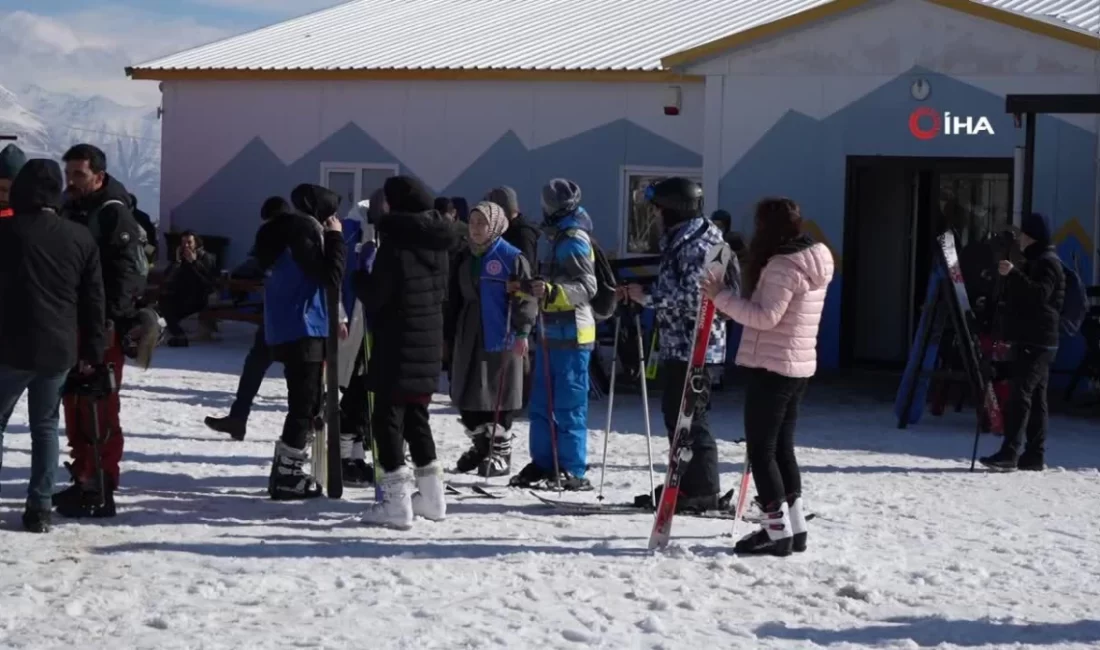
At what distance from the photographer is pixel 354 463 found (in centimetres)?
968

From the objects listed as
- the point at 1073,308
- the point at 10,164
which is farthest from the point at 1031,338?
the point at 10,164

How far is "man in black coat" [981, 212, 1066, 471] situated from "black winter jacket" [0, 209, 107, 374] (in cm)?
615

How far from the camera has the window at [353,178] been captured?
20.5 meters

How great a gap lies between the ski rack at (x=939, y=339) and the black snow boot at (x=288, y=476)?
537cm

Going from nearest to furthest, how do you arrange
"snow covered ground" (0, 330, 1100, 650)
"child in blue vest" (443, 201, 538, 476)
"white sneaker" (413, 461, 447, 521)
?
"snow covered ground" (0, 330, 1100, 650) → "white sneaker" (413, 461, 447, 521) → "child in blue vest" (443, 201, 538, 476)

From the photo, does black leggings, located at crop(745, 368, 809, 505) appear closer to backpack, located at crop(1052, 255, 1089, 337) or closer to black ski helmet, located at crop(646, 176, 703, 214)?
black ski helmet, located at crop(646, 176, 703, 214)

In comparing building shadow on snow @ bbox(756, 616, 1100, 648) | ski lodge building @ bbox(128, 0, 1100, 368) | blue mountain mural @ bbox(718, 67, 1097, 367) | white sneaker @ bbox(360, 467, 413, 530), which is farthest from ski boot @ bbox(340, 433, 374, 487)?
blue mountain mural @ bbox(718, 67, 1097, 367)

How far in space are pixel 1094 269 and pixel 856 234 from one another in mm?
2740

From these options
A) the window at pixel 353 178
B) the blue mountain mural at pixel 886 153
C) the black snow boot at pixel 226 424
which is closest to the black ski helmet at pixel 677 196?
the black snow boot at pixel 226 424

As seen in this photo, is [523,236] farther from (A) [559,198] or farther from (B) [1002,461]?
(B) [1002,461]

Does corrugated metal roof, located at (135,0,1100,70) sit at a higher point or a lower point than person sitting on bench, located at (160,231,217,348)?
higher

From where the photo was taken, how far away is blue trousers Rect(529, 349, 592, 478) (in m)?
9.48

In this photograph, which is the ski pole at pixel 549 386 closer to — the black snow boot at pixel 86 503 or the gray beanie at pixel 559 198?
the gray beanie at pixel 559 198

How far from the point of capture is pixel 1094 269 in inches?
629
